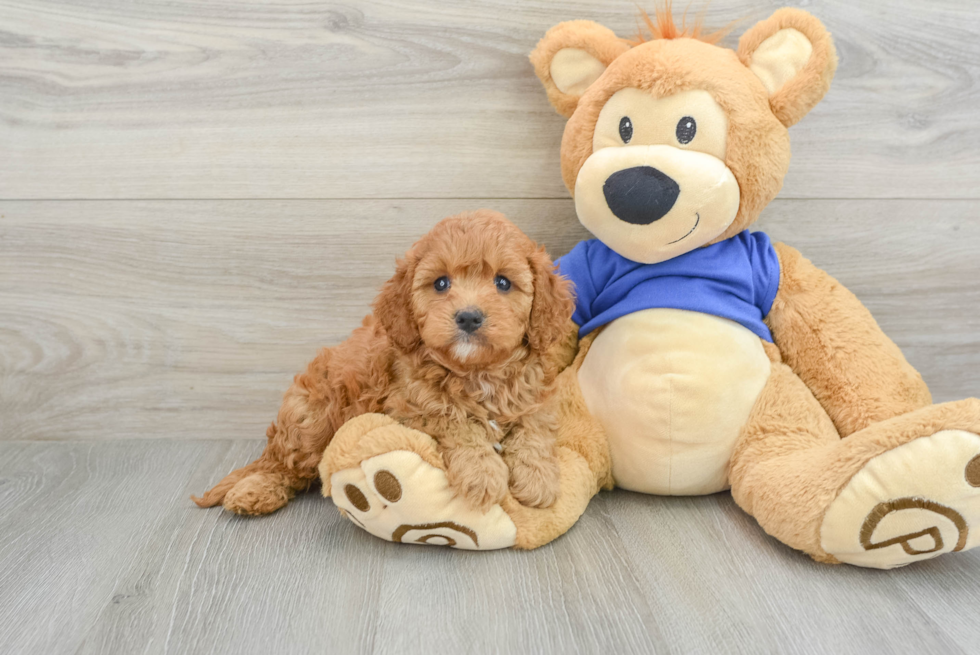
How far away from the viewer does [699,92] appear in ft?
3.79

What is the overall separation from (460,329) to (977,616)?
2.78 feet

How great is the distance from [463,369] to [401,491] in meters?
0.21

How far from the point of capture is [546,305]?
111 centimetres

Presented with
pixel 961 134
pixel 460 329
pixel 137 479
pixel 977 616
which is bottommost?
pixel 137 479

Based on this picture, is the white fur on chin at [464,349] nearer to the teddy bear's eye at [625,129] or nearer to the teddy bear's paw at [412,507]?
the teddy bear's paw at [412,507]

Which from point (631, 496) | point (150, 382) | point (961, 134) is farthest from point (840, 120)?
point (150, 382)

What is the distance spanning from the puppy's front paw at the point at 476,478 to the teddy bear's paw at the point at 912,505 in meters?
0.51

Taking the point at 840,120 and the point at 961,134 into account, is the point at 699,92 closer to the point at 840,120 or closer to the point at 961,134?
the point at 840,120

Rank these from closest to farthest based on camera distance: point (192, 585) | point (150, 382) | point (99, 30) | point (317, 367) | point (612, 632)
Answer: point (612, 632) < point (192, 585) < point (317, 367) < point (99, 30) < point (150, 382)

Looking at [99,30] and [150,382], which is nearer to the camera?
[99,30]

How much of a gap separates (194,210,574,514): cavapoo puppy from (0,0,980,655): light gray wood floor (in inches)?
5.8

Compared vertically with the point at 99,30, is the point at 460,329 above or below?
below

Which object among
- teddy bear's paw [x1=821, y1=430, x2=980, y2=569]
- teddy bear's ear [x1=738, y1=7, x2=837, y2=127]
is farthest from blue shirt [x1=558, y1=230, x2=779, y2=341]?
teddy bear's paw [x1=821, y1=430, x2=980, y2=569]

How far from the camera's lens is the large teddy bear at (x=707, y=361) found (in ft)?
3.39
